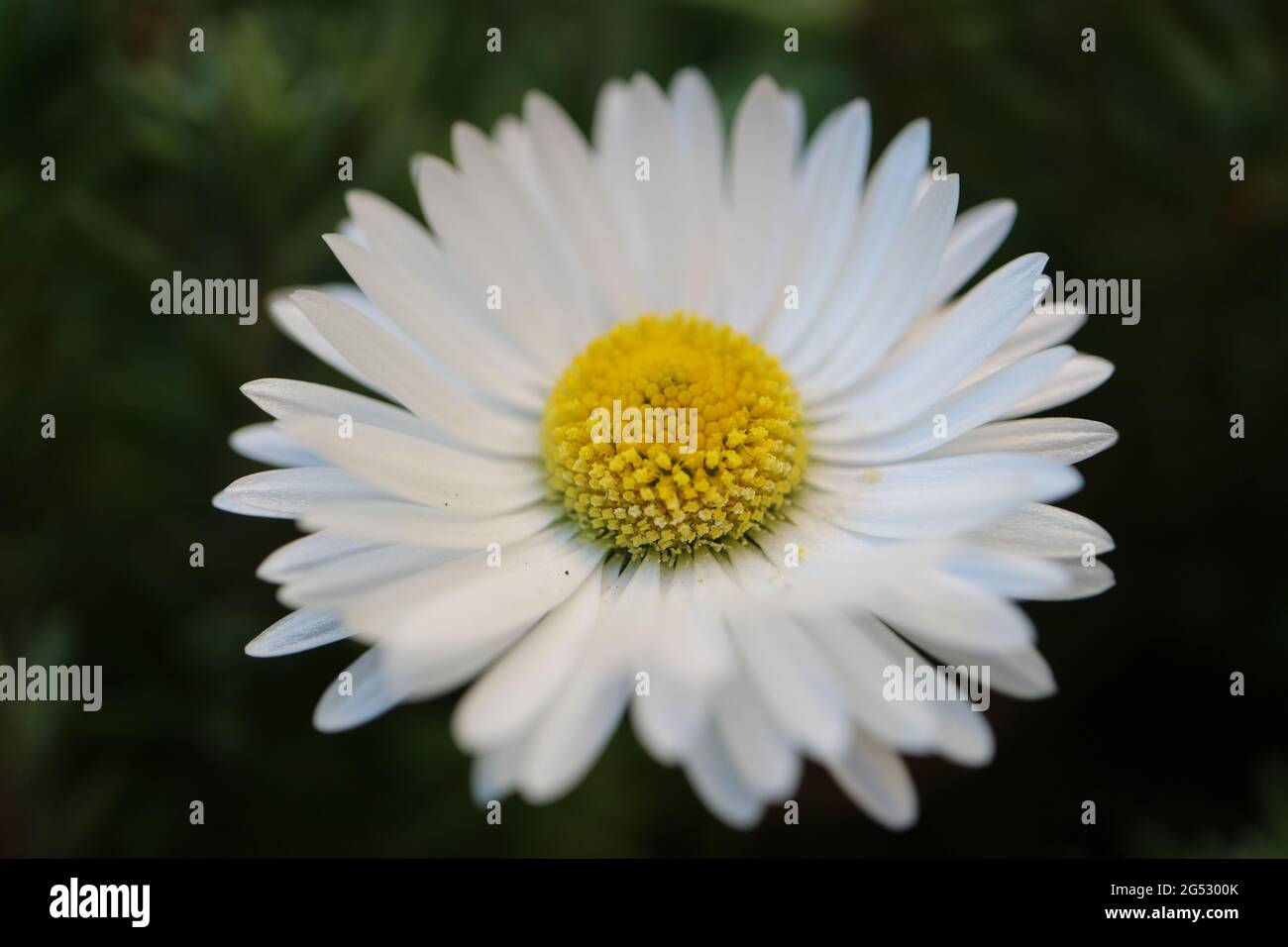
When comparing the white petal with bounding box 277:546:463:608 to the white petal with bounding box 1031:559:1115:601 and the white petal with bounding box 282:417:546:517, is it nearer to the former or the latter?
the white petal with bounding box 282:417:546:517

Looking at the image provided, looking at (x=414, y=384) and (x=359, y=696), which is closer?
(x=359, y=696)

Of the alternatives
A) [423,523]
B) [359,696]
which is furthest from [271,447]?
[359,696]

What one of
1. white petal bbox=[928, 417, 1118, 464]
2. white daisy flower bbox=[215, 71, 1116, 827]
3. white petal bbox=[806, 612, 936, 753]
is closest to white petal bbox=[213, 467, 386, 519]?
white daisy flower bbox=[215, 71, 1116, 827]

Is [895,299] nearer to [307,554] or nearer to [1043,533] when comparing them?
[1043,533]

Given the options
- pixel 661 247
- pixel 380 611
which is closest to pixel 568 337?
pixel 661 247

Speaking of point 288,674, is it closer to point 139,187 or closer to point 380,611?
point 380,611
